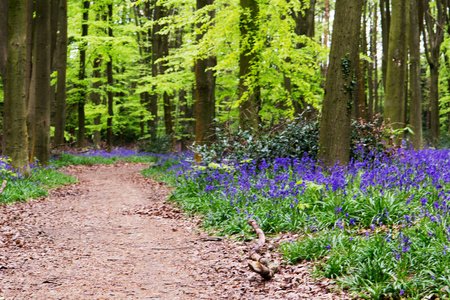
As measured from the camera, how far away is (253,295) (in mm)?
3455

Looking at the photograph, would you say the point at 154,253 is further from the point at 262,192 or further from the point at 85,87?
the point at 85,87

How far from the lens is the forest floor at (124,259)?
3557 mm

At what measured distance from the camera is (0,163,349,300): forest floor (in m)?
3.56

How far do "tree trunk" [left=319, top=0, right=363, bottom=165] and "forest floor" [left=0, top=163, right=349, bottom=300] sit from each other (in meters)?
2.67

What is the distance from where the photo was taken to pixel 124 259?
15.3 ft

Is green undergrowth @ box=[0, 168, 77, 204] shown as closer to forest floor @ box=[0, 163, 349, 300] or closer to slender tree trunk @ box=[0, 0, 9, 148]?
forest floor @ box=[0, 163, 349, 300]

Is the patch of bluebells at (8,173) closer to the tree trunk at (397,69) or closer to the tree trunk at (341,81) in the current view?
the tree trunk at (341,81)

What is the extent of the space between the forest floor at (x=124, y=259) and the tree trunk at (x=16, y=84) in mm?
1984

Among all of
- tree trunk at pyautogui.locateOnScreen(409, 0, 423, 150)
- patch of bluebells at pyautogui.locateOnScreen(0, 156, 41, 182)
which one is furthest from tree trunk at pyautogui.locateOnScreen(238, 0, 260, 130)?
patch of bluebells at pyautogui.locateOnScreen(0, 156, 41, 182)

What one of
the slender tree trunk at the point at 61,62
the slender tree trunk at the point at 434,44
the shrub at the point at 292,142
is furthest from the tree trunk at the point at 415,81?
the slender tree trunk at the point at 61,62

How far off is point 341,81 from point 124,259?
454 cm

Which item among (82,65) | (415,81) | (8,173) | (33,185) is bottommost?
(33,185)

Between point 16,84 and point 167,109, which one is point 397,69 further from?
point 167,109

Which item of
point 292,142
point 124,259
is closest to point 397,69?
point 292,142
